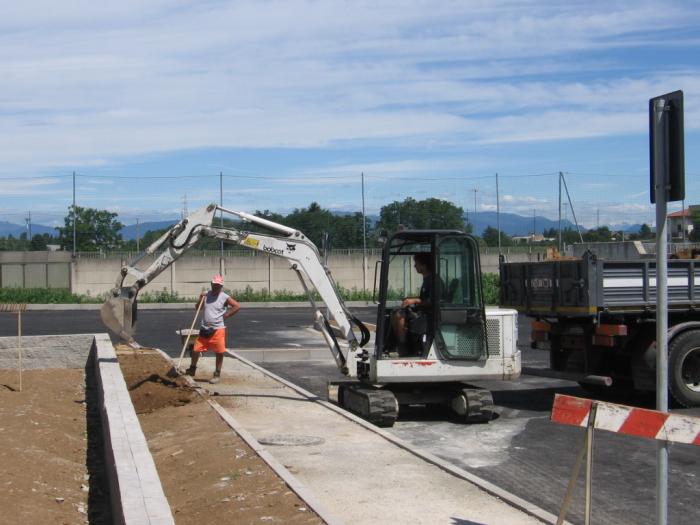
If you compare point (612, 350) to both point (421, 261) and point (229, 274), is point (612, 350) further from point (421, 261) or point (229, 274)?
point (229, 274)

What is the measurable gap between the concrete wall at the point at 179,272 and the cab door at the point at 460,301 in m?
24.0

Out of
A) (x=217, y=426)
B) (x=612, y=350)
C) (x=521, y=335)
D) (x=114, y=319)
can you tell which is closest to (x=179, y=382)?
(x=114, y=319)

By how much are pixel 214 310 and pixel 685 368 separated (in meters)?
7.23

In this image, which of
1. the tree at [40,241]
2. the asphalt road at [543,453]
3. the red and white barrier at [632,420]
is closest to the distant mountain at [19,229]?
the tree at [40,241]

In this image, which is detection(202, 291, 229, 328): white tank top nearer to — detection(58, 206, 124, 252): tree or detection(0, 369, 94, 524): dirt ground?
detection(0, 369, 94, 524): dirt ground

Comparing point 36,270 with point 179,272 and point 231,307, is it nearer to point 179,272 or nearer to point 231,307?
point 179,272

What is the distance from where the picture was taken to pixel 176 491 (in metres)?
8.35

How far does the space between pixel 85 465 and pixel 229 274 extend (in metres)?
27.8

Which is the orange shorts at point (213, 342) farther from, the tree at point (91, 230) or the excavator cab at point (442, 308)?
the tree at point (91, 230)

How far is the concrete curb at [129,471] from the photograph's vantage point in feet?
20.4

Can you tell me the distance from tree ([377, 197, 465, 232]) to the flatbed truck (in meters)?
18.1

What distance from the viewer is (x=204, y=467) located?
8984mm

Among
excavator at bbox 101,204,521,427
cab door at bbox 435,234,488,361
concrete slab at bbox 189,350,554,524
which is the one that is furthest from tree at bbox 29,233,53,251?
cab door at bbox 435,234,488,361

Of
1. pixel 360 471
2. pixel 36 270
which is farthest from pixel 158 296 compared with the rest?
pixel 360 471
